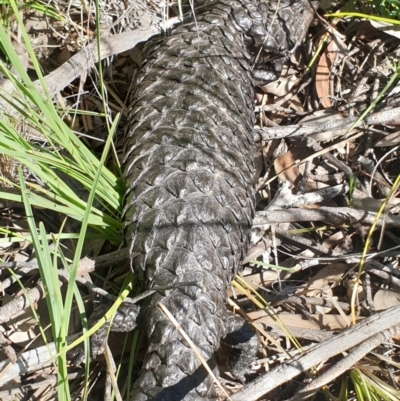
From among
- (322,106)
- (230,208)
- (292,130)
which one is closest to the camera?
(230,208)

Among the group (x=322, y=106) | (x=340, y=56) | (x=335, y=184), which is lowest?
(x=335, y=184)

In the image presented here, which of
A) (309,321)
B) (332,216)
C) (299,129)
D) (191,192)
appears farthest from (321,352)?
(299,129)

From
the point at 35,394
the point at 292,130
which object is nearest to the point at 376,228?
the point at 292,130

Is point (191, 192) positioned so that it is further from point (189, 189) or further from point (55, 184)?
point (55, 184)

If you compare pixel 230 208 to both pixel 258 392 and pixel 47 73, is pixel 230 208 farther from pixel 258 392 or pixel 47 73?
pixel 47 73

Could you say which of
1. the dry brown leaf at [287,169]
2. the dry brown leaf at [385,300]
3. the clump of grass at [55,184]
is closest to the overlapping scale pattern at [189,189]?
the clump of grass at [55,184]

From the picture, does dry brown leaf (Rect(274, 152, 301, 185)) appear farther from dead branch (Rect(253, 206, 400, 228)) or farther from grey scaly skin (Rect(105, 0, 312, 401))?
grey scaly skin (Rect(105, 0, 312, 401))

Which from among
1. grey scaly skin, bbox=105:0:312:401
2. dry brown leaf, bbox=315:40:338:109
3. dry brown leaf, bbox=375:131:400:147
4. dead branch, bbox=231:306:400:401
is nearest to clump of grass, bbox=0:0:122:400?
grey scaly skin, bbox=105:0:312:401
